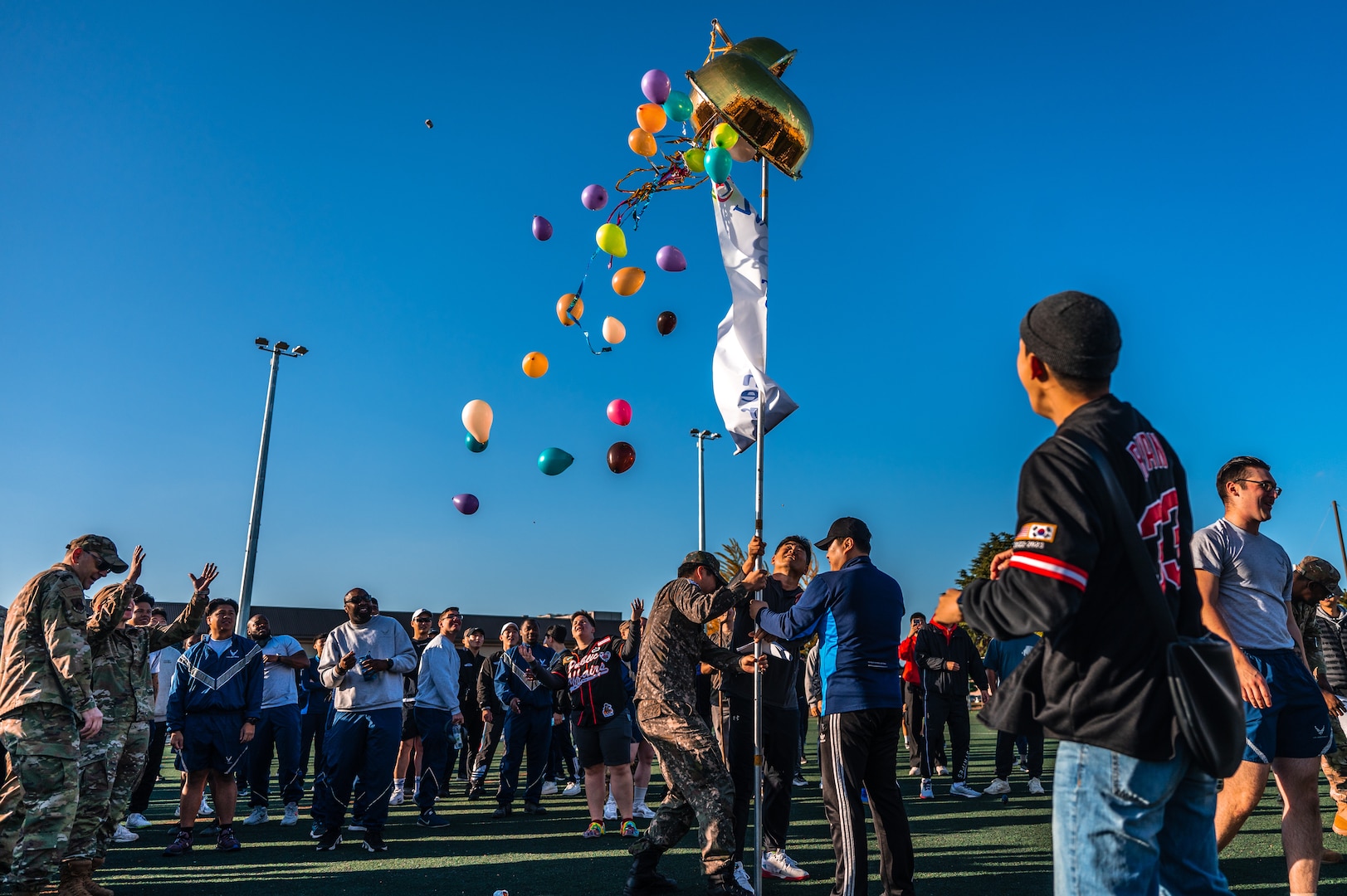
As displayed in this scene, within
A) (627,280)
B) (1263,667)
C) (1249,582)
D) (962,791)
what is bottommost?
(962,791)

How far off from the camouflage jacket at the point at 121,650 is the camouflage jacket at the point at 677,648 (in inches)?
133

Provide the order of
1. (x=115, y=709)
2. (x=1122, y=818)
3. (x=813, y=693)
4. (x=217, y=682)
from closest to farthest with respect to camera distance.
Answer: (x=1122, y=818) → (x=115, y=709) → (x=217, y=682) → (x=813, y=693)

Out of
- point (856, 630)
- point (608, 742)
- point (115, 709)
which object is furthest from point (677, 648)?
point (115, 709)

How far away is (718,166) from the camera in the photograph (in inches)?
265

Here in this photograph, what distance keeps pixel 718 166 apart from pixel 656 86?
2019 mm

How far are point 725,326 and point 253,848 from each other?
20.3 ft

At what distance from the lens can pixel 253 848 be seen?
7.93 m

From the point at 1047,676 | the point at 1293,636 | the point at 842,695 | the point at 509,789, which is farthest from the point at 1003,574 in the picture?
the point at 509,789

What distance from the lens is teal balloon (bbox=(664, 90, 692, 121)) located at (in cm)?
808

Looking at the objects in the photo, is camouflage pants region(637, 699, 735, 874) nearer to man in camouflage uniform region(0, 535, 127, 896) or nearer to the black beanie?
man in camouflage uniform region(0, 535, 127, 896)

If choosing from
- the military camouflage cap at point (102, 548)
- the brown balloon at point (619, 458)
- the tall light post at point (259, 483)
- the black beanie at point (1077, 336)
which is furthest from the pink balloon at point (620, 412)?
the tall light post at point (259, 483)

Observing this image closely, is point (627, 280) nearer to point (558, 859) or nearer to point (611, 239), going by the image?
point (611, 239)

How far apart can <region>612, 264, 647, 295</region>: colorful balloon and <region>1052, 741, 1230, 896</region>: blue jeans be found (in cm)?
690

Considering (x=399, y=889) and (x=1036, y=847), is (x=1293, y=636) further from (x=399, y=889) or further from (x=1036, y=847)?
(x=399, y=889)
